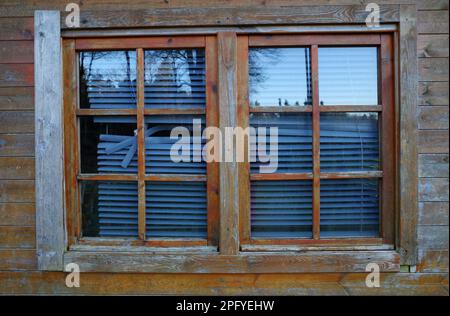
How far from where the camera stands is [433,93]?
208 centimetres

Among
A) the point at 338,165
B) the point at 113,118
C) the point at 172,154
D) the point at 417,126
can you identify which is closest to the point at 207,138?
the point at 172,154

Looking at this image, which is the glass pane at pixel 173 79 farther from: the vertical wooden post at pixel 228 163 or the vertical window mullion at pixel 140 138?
the vertical wooden post at pixel 228 163

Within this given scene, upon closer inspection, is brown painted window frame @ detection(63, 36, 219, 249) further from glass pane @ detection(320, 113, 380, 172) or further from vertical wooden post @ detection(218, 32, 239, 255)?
glass pane @ detection(320, 113, 380, 172)

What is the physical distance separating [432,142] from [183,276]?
5.31 feet

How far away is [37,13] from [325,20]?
5.41 feet

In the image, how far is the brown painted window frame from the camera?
84.1 inches

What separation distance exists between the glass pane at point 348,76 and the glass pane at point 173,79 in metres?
0.72

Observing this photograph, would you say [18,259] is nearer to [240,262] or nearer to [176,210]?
[176,210]

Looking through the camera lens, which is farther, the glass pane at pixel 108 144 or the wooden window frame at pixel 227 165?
the glass pane at pixel 108 144

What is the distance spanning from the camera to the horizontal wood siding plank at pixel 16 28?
84.3 inches

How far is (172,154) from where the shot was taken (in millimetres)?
2188

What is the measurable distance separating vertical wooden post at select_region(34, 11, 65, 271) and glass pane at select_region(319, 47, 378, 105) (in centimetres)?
154

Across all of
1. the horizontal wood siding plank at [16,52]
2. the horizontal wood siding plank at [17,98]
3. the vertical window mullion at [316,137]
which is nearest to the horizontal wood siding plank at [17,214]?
the horizontal wood siding plank at [17,98]

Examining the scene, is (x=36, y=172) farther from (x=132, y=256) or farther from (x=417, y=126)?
(x=417, y=126)
